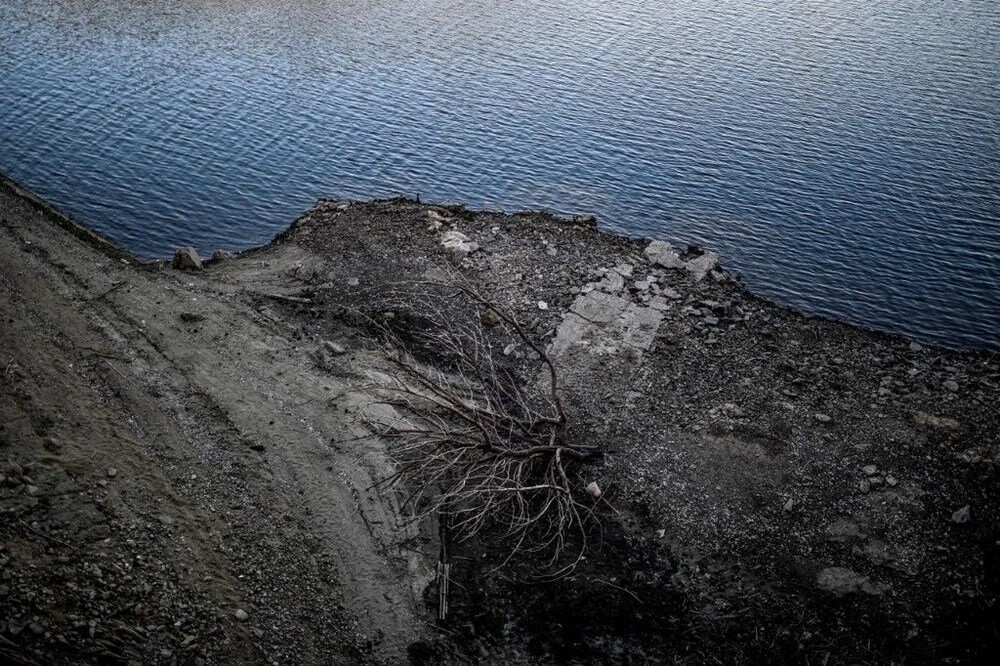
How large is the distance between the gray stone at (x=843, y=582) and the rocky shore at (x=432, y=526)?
0.15ft

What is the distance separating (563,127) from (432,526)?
21.3 m

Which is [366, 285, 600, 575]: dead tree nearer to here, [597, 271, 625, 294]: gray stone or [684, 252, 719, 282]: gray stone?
[597, 271, 625, 294]: gray stone

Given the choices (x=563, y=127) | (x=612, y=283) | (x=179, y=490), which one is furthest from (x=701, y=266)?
(x=179, y=490)

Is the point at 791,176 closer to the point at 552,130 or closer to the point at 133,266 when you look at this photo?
the point at 552,130

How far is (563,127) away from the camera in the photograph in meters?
30.0

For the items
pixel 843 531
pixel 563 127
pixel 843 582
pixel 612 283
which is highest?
pixel 563 127

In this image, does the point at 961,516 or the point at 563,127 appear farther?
the point at 563,127

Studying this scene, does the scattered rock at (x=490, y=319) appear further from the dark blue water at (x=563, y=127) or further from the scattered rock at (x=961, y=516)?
the scattered rock at (x=961, y=516)

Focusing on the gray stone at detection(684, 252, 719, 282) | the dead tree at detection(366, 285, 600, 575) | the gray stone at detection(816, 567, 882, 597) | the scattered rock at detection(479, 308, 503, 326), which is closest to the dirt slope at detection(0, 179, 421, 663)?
the dead tree at detection(366, 285, 600, 575)

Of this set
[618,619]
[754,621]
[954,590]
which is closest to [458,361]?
[618,619]

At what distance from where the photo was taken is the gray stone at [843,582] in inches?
471

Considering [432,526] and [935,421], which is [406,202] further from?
[935,421]

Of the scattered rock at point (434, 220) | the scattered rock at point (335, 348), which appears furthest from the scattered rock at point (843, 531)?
the scattered rock at point (434, 220)

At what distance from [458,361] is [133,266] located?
9.34 metres
